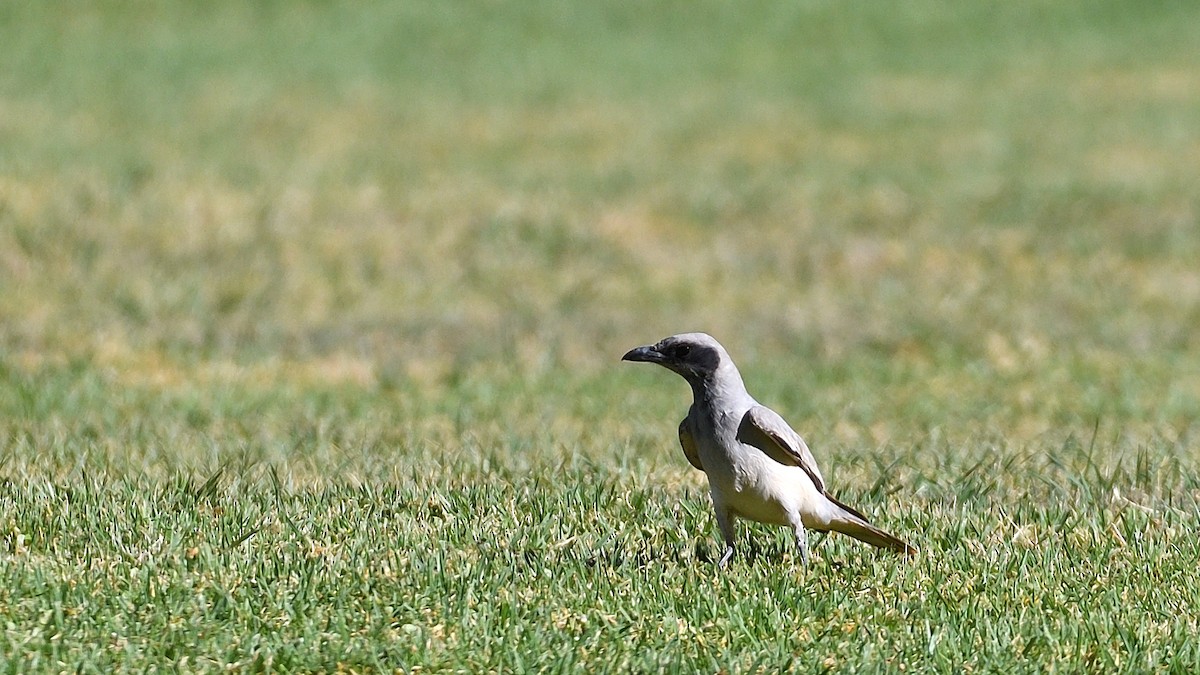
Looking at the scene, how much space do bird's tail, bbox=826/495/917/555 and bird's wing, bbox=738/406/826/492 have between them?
24 centimetres

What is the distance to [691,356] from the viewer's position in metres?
5.96

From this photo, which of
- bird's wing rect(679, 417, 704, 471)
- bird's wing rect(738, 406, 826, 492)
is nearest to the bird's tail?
bird's wing rect(738, 406, 826, 492)

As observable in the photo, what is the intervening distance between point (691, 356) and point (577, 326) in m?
7.31

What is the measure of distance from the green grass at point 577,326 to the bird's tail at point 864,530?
0.27 feet

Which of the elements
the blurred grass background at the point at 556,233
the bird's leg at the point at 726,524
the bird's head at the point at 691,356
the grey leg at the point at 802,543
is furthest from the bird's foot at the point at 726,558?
the blurred grass background at the point at 556,233

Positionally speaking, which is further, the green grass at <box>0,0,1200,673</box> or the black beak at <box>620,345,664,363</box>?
the black beak at <box>620,345,664,363</box>

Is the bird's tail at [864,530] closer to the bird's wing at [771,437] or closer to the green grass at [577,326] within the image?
the green grass at [577,326]

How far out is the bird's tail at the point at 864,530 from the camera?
19.3 ft

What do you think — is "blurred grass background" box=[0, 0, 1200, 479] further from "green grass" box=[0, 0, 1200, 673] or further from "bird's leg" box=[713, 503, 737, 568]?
"bird's leg" box=[713, 503, 737, 568]

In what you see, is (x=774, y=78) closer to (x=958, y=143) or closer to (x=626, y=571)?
(x=958, y=143)

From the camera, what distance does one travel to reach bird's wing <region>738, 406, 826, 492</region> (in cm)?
575

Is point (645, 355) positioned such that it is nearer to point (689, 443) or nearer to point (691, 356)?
point (691, 356)

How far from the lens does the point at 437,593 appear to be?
210 inches

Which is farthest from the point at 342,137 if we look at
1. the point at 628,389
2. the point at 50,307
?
the point at 628,389
